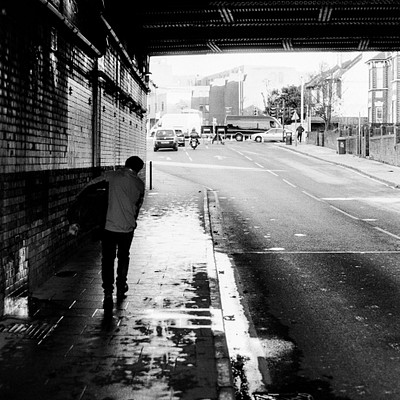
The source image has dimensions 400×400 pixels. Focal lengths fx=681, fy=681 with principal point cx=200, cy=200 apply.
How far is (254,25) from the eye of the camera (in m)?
19.4

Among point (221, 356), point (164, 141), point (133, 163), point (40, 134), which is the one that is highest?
point (164, 141)

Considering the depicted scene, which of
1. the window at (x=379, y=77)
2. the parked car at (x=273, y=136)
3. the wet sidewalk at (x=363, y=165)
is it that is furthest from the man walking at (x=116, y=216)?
the window at (x=379, y=77)

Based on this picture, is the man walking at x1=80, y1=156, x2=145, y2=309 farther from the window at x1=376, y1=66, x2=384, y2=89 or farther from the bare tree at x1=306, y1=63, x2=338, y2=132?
the window at x1=376, y1=66, x2=384, y2=89

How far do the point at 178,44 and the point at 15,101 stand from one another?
14.8m

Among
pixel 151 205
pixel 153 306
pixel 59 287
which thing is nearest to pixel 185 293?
pixel 153 306

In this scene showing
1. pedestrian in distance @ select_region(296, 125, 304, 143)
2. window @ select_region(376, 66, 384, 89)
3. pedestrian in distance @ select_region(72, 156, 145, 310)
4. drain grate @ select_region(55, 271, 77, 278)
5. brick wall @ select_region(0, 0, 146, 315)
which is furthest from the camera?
window @ select_region(376, 66, 384, 89)

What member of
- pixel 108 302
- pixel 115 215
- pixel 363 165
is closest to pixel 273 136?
pixel 363 165

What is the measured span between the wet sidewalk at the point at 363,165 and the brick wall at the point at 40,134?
2088cm

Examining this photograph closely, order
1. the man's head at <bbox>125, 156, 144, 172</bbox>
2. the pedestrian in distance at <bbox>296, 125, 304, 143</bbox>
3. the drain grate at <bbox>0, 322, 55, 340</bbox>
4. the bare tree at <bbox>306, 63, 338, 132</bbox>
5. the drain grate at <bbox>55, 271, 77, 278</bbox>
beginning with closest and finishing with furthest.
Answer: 1. the drain grate at <bbox>0, 322, 55, 340</bbox>
2. the man's head at <bbox>125, 156, 144, 172</bbox>
3. the drain grate at <bbox>55, 271, 77, 278</bbox>
4. the pedestrian in distance at <bbox>296, 125, 304, 143</bbox>
5. the bare tree at <bbox>306, 63, 338, 132</bbox>

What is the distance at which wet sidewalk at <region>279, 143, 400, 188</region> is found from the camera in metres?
34.1

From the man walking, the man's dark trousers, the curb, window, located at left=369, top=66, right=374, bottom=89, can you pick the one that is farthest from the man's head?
window, located at left=369, top=66, right=374, bottom=89

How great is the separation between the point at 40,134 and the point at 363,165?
113 ft

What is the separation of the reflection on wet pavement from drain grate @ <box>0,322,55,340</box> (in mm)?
10

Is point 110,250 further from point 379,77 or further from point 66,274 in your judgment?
point 379,77
